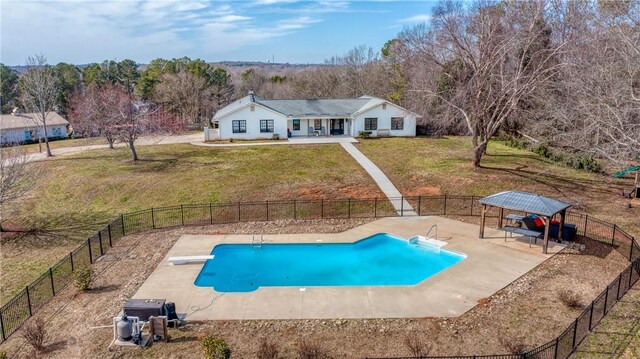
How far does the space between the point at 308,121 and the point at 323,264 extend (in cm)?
3098

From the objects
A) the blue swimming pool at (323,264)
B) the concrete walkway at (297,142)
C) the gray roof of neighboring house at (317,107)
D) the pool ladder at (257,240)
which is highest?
the gray roof of neighboring house at (317,107)

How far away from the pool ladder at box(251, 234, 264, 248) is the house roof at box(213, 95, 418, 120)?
26946 mm

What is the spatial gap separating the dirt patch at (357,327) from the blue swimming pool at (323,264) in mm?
3255

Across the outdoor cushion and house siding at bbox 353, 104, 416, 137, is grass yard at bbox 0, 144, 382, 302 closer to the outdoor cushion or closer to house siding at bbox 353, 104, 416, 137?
house siding at bbox 353, 104, 416, 137

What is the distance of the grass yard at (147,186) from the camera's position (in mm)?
22984

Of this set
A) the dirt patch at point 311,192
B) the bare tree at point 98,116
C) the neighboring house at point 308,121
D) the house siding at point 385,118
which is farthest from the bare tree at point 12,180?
the house siding at point 385,118

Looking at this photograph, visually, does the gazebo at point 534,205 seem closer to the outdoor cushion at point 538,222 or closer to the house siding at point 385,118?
the outdoor cushion at point 538,222

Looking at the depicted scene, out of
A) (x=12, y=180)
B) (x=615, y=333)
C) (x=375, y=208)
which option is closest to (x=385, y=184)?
(x=375, y=208)

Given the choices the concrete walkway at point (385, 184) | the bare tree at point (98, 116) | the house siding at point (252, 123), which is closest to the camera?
the concrete walkway at point (385, 184)

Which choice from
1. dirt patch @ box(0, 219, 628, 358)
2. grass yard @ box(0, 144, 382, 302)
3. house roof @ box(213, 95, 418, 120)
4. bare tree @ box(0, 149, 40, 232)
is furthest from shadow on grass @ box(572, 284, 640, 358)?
house roof @ box(213, 95, 418, 120)

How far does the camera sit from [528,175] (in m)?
31.2

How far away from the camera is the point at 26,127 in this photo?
183ft

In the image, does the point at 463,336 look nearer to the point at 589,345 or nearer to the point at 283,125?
the point at 589,345

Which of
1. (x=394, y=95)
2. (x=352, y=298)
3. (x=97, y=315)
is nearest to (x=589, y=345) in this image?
(x=352, y=298)
